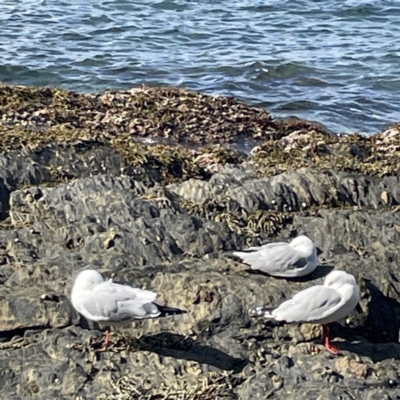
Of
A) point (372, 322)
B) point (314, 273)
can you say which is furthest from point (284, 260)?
point (372, 322)

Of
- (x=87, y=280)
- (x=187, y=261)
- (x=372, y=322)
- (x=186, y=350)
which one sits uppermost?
(x=87, y=280)

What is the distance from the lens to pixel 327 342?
4770 mm

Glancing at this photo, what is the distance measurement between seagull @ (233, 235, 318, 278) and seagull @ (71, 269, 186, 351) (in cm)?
66

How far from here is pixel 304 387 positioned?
4246mm

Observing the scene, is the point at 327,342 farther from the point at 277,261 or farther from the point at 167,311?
the point at 167,311

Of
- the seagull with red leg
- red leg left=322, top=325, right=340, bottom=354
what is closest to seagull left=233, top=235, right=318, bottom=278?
the seagull with red leg

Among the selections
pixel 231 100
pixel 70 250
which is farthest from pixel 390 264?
pixel 231 100

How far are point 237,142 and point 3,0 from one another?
447 inches

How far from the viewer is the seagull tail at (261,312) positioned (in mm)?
4801

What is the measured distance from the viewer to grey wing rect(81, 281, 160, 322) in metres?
4.71

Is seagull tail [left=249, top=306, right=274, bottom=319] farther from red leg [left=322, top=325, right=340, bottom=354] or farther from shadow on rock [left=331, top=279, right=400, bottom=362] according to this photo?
shadow on rock [left=331, top=279, right=400, bottom=362]

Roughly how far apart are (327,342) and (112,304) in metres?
1.11

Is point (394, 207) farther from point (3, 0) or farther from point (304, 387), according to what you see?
point (3, 0)

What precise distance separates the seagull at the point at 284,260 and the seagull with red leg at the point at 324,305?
0.87 ft
